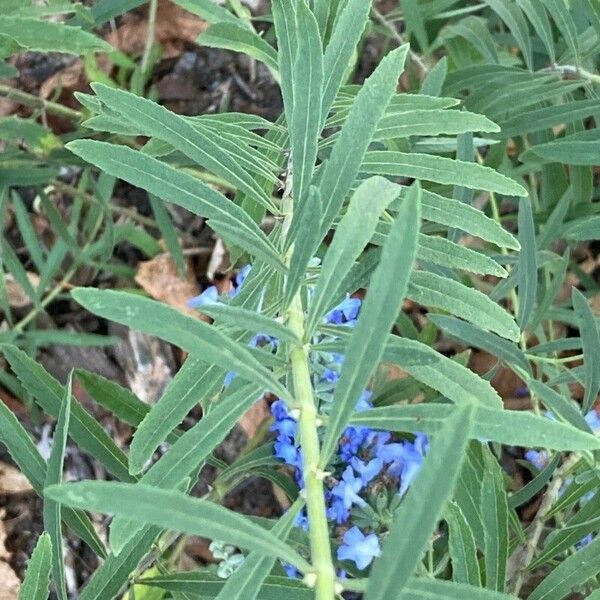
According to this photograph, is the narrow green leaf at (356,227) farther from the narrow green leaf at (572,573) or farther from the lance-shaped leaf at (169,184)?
the narrow green leaf at (572,573)

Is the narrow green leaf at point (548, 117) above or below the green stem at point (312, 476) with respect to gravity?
above

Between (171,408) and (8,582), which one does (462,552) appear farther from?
(8,582)

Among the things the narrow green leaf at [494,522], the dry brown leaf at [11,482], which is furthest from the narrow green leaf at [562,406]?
the dry brown leaf at [11,482]

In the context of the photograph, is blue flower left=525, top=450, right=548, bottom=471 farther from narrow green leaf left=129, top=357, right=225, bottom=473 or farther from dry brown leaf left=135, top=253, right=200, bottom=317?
dry brown leaf left=135, top=253, right=200, bottom=317

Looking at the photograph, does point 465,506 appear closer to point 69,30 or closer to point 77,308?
point 69,30

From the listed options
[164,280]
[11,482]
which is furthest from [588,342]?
[11,482]
